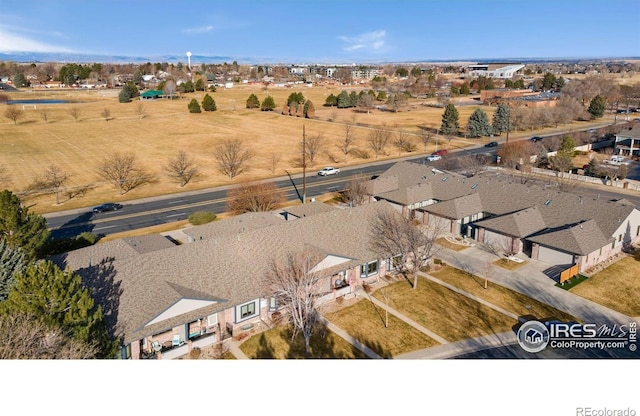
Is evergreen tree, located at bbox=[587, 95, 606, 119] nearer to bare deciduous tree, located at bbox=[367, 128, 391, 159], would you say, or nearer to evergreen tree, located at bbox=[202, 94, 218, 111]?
bare deciduous tree, located at bbox=[367, 128, 391, 159]

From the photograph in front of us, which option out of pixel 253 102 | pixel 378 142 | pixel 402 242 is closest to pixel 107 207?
pixel 402 242

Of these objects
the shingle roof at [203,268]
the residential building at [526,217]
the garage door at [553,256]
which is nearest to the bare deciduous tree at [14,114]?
the shingle roof at [203,268]

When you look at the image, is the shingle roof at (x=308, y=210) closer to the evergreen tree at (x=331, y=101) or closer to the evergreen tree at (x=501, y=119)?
the evergreen tree at (x=501, y=119)

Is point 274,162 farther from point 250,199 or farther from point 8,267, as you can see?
point 8,267

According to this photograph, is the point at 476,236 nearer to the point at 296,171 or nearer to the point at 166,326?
the point at 166,326

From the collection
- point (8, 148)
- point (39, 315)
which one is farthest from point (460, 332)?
point (8, 148)

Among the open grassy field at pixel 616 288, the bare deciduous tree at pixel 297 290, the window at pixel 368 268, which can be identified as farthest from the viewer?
the window at pixel 368 268
